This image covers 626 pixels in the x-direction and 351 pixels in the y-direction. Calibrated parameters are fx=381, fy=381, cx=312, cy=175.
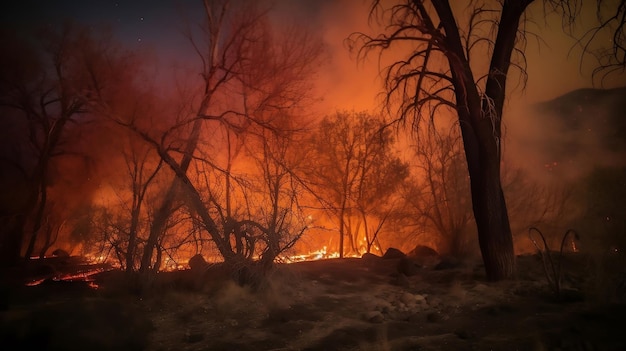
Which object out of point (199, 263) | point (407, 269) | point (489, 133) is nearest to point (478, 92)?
point (489, 133)

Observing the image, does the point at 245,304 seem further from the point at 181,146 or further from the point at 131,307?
the point at 181,146

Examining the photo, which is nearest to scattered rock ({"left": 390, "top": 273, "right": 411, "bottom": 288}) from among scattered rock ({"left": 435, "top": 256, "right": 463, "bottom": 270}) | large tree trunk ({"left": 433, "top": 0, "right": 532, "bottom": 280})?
scattered rock ({"left": 435, "top": 256, "right": 463, "bottom": 270})

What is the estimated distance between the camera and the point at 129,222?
37.1 ft

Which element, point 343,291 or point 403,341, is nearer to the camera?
point 403,341

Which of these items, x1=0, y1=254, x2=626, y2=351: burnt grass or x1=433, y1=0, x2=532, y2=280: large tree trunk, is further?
x1=433, y1=0, x2=532, y2=280: large tree trunk

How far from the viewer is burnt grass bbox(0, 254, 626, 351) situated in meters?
6.78

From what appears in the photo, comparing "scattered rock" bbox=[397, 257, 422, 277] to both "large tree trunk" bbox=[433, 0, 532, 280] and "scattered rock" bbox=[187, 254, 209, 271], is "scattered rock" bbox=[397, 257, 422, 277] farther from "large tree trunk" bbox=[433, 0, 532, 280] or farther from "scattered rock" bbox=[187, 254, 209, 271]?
"scattered rock" bbox=[187, 254, 209, 271]

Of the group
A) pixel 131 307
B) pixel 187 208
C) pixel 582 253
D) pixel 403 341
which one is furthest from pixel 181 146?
pixel 582 253

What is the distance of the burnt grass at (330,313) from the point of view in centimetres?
678

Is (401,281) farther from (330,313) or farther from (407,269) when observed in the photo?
(330,313)

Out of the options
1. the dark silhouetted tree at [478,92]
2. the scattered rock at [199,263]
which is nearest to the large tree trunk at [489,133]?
the dark silhouetted tree at [478,92]

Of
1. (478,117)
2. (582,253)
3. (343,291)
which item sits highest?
(478,117)

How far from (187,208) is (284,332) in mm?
5083

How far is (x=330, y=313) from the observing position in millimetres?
8805
